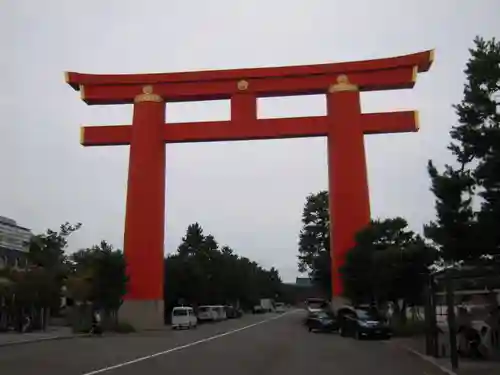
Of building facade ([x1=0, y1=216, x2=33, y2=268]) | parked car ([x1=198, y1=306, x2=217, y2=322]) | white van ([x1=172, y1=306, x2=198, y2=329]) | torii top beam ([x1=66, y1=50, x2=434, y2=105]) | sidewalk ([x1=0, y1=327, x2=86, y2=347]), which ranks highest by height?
torii top beam ([x1=66, y1=50, x2=434, y2=105])

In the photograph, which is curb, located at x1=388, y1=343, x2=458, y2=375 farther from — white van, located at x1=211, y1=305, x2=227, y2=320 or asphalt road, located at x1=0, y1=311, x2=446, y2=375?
white van, located at x1=211, y1=305, x2=227, y2=320

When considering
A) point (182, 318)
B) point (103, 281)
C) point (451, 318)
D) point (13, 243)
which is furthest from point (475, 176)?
point (13, 243)

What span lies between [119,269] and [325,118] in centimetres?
1611

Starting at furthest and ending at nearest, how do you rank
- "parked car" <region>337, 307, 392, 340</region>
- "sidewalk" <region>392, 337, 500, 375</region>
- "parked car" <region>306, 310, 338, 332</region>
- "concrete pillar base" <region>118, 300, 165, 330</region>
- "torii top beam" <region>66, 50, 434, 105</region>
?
1. "concrete pillar base" <region>118, 300, 165, 330</region>
2. "parked car" <region>306, 310, 338, 332</region>
3. "torii top beam" <region>66, 50, 434, 105</region>
4. "parked car" <region>337, 307, 392, 340</region>
5. "sidewalk" <region>392, 337, 500, 375</region>

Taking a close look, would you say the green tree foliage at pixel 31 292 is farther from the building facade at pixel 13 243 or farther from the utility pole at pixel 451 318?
the utility pole at pixel 451 318

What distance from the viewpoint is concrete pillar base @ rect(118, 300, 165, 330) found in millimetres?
43188

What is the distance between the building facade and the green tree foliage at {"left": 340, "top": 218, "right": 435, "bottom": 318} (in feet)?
94.7

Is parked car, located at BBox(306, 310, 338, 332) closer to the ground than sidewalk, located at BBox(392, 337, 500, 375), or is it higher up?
higher up

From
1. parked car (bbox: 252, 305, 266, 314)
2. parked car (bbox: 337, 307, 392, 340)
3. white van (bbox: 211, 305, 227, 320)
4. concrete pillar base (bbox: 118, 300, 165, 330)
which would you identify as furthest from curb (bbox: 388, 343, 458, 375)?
parked car (bbox: 252, 305, 266, 314)

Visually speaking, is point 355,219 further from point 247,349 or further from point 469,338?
point 469,338

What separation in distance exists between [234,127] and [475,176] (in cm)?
2305

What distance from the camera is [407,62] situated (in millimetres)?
39344

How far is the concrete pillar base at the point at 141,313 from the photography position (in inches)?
1700

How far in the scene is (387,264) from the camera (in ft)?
102
